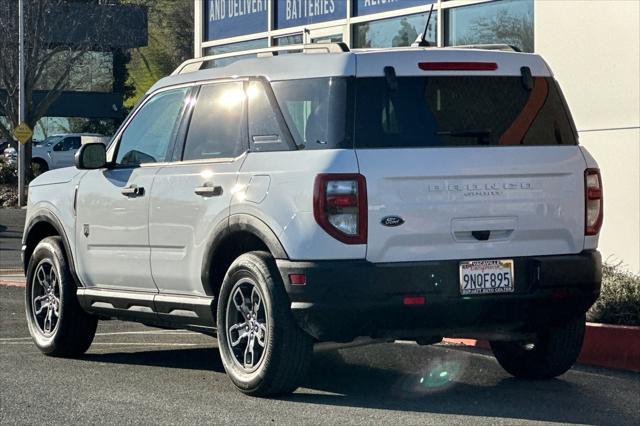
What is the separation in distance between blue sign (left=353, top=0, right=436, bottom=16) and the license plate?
9.22 meters

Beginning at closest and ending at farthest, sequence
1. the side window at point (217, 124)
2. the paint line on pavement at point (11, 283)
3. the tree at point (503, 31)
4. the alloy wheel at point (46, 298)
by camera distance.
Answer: the side window at point (217, 124) < the alloy wheel at point (46, 298) < the tree at point (503, 31) < the paint line on pavement at point (11, 283)

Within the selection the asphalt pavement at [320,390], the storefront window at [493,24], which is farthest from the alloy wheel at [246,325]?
the storefront window at [493,24]

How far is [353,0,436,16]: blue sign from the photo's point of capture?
16497mm

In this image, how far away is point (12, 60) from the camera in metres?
41.7

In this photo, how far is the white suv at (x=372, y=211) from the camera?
23.3 ft

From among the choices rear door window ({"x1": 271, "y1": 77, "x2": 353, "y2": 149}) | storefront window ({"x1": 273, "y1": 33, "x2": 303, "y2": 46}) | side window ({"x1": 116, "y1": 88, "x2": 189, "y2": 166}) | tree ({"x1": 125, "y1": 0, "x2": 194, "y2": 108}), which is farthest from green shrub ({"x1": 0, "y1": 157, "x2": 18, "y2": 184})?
rear door window ({"x1": 271, "y1": 77, "x2": 353, "y2": 149})

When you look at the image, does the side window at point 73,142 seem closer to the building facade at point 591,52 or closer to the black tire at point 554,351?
the building facade at point 591,52

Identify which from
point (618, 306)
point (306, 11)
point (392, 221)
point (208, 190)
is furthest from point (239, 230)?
point (306, 11)

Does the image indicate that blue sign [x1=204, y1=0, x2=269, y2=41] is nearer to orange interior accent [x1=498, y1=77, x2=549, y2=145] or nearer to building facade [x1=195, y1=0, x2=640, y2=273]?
building facade [x1=195, y1=0, x2=640, y2=273]

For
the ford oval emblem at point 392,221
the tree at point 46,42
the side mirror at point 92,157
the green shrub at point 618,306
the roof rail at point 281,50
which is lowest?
the green shrub at point 618,306

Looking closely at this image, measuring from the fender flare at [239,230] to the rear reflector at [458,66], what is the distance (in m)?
1.30

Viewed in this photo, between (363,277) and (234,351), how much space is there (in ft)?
3.68

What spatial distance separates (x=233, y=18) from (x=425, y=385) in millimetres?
12603

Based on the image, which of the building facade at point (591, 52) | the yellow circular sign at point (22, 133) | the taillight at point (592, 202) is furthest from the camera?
the yellow circular sign at point (22, 133)
